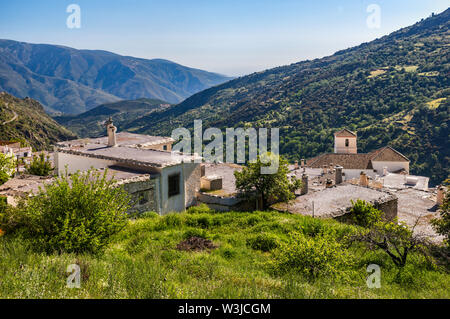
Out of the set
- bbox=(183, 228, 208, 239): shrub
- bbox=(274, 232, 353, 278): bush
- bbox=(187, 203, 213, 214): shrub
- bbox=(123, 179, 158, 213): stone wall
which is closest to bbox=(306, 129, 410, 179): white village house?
bbox=(187, 203, 213, 214): shrub

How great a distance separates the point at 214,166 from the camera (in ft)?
86.3

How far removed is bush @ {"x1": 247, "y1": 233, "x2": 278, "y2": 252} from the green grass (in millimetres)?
48

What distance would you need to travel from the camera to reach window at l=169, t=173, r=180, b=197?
1664 centimetres

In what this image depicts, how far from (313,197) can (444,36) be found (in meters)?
140

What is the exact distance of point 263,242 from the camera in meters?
11.5

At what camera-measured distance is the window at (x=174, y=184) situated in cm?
1664

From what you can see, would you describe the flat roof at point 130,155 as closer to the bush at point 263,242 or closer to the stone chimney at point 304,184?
the bush at point 263,242

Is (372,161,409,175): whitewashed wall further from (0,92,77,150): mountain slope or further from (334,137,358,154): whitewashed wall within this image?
(0,92,77,150): mountain slope

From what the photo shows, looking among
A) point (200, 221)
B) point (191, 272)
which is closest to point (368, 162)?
point (200, 221)

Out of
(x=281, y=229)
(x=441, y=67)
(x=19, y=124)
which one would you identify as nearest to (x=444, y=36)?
(x=441, y=67)

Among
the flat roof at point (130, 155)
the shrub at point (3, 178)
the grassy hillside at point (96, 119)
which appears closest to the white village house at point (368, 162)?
the flat roof at point (130, 155)

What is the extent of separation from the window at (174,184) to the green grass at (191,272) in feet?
11.8

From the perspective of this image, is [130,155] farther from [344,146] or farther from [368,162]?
[344,146]
